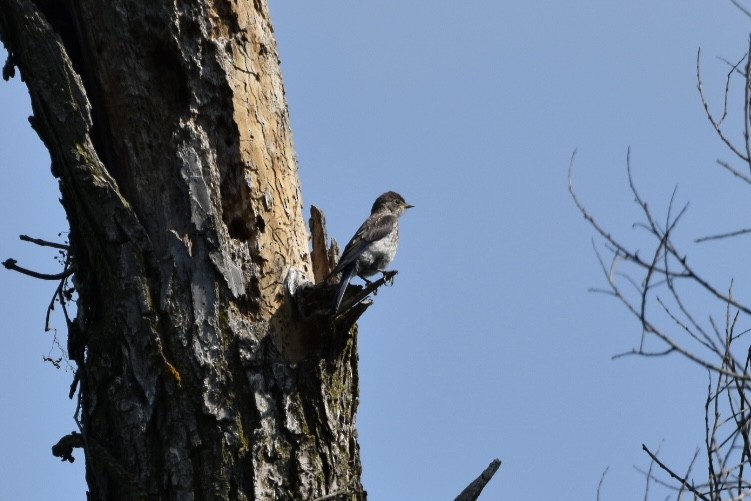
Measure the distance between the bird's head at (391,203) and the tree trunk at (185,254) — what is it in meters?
3.50

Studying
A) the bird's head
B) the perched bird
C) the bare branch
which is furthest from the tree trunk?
the bird's head

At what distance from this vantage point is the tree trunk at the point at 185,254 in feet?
14.2

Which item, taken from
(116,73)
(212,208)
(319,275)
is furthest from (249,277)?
(116,73)

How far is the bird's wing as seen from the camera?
23.0 ft

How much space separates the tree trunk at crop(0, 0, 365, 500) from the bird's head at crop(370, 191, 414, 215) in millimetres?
3503

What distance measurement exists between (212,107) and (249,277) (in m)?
0.76

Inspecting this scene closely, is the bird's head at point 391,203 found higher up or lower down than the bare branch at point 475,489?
higher up

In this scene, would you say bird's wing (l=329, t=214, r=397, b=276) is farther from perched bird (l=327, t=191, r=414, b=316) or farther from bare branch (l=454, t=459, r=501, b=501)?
bare branch (l=454, t=459, r=501, b=501)

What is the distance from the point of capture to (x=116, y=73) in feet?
16.0

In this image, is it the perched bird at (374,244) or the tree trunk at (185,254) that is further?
the perched bird at (374,244)

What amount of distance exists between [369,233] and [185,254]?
10.3ft

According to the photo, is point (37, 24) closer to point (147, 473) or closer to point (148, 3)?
point (148, 3)

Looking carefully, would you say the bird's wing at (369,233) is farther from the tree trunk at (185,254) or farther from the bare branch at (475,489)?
the bare branch at (475,489)

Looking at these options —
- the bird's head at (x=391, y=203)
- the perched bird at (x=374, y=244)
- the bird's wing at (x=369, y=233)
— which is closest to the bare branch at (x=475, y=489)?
the perched bird at (x=374, y=244)
